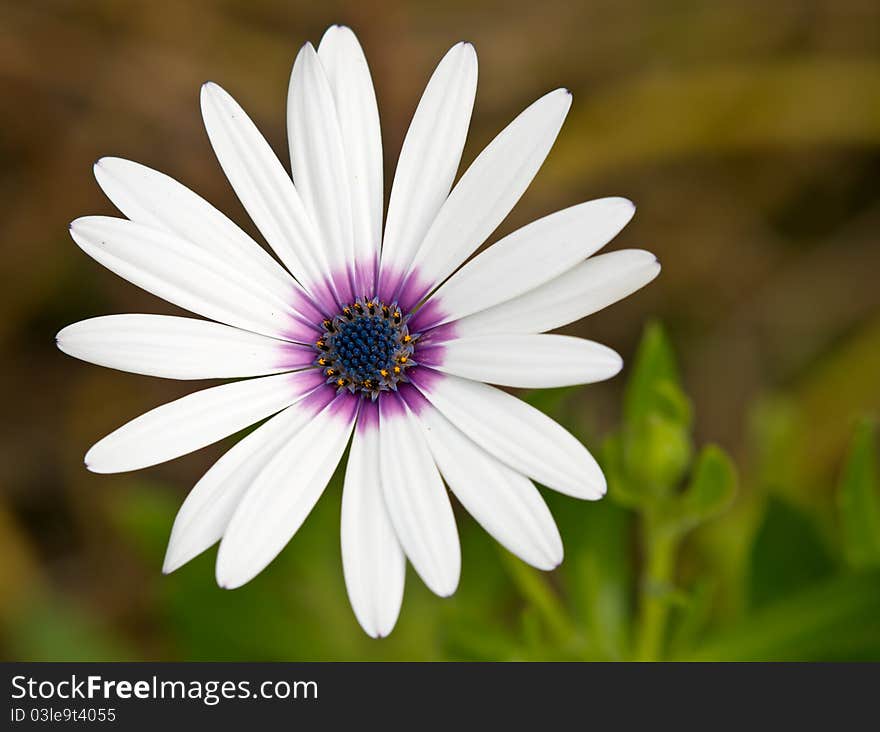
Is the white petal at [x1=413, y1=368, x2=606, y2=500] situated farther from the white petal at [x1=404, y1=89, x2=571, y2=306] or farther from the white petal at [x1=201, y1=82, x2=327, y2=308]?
the white petal at [x1=201, y1=82, x2=327, y2=308]

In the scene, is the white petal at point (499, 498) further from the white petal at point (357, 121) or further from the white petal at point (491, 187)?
the white petal at point (357, 121)

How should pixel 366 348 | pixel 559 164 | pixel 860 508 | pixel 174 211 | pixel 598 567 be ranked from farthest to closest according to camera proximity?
pixel 559 164, pixel 598 567, pixel 860 508, pixel 366 348, pixel 174 211

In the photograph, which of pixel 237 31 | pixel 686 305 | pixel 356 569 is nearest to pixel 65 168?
pixel 237 31

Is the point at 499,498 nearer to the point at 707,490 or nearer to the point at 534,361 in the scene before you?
the point at 534,361

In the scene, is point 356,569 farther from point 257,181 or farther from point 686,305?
point 686,305

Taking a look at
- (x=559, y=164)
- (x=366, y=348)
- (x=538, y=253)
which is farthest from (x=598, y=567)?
(x=559, y=164)

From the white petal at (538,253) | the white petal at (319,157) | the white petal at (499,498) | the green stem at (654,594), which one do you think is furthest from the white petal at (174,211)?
the green stem at (654,594)

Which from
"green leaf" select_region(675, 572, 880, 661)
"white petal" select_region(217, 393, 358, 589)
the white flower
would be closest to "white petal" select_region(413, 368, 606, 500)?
the white flower
